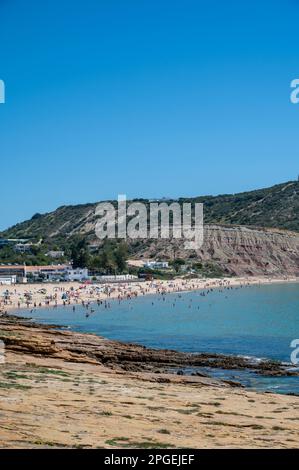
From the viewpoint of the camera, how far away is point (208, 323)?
5584cm

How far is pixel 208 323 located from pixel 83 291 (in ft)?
101

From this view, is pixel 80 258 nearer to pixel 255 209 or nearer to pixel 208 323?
pixel 208 323

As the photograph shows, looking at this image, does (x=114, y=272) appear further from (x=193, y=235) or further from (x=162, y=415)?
(x=162, y=415)

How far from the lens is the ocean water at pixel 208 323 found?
37.7 m

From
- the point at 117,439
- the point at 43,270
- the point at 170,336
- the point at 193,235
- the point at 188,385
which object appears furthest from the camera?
the point at 193,235

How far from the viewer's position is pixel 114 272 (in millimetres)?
108750

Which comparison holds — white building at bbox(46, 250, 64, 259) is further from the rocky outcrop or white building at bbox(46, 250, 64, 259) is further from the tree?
the rocky outcrop

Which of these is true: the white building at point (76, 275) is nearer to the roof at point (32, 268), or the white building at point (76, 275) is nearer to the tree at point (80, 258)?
the roof at point (32, 268)

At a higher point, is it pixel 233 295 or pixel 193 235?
pixel 193 235

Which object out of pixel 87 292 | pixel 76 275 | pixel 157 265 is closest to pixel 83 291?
pixel 87 292

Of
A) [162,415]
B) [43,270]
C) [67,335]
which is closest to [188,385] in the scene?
[162,415]

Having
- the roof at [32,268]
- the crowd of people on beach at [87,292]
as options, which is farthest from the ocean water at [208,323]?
the roof at [32,268]

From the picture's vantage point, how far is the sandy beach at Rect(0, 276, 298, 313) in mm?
73188
